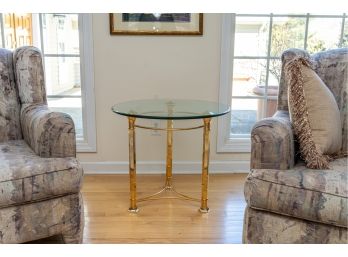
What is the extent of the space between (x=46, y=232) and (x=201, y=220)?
0.84 meters

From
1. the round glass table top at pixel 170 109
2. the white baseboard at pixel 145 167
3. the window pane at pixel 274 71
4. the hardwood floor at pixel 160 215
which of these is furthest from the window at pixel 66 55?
the window pane at pixel 274 71

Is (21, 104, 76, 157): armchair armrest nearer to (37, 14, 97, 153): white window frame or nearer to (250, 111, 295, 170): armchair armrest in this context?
(250, 111, 295, 170): armchair armrest

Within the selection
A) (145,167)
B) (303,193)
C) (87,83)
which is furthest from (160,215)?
(87,83)

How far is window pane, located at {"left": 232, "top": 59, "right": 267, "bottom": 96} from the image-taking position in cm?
284

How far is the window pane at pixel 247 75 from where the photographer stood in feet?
9.32

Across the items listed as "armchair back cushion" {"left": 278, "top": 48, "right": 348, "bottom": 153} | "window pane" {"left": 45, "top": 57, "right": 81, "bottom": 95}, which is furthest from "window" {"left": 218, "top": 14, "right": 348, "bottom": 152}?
"window pane" {"left": 45, "top": 57, "right": 81, "bottom": 95}

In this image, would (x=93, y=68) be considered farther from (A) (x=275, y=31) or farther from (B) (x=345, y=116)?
(B) (x=345, y=116)

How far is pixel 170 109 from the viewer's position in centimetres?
217

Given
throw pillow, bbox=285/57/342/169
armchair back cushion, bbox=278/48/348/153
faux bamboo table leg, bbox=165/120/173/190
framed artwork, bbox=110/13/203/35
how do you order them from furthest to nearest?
framed artwork, bbox=110/13/203/35 < faux bamboo table leg, bbox=165/120/173/190 < armchair back cushion, bbox=278/48/348/153 < throw pillow, bbox=285/57/342/169

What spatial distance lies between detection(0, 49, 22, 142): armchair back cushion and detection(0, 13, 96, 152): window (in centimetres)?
69

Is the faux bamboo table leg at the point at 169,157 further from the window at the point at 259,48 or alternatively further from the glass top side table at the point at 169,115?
the window at the point at 259,48

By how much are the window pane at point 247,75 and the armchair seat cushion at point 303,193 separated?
1378 mm

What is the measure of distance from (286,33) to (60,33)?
5.39 ft

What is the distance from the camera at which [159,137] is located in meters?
2.84
